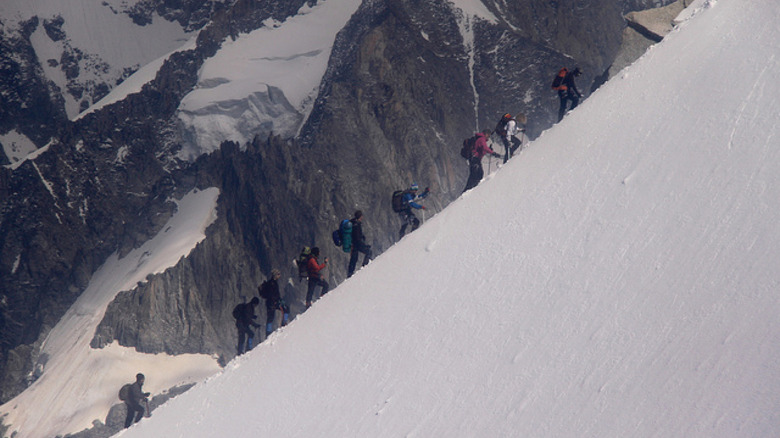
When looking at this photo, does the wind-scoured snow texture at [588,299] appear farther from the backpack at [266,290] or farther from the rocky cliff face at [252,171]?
the rocky cliff face at [252,171]

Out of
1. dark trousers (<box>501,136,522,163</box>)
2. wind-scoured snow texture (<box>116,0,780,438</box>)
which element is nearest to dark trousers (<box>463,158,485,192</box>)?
dark trousers (<box>501,136,522,163</box>)

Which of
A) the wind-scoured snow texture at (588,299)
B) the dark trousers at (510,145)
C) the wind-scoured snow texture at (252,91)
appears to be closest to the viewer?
the wind-scoured snow texture at (588,299)

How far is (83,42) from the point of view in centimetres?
15975

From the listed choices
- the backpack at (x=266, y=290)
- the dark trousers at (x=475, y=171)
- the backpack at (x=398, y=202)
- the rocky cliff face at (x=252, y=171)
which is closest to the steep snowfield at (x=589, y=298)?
the backpack at (x=266, y=290)

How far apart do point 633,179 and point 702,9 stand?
809cm

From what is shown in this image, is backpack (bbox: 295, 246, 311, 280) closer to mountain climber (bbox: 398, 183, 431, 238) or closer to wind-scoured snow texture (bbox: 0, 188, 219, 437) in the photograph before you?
mountain climber (bbox: 398, 183, 431, 238)

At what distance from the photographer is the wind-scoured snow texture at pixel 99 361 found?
121875 millimetres

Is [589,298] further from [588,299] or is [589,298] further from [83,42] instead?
[83,42]

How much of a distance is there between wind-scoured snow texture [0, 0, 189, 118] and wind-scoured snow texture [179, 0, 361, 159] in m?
16.7

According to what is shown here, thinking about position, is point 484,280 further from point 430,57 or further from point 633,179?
point 430,57

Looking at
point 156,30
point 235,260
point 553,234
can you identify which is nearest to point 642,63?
point 553,234

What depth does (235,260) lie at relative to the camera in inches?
5433

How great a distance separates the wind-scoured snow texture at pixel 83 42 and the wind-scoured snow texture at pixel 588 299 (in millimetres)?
154049

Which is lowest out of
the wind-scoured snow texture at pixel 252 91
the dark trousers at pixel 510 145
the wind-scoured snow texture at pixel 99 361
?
the wind-scoured snow texture at pixel 99 361
